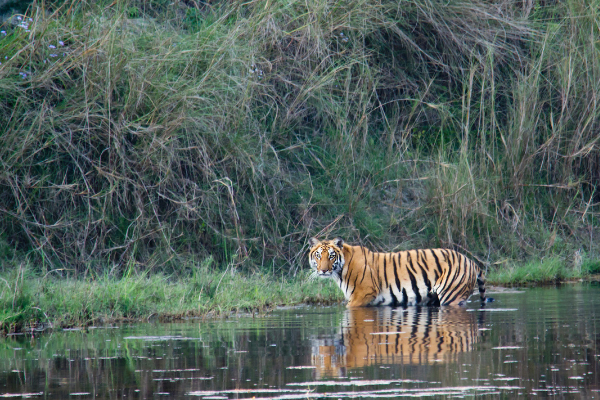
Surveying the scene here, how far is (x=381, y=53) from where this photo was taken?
14.0 m

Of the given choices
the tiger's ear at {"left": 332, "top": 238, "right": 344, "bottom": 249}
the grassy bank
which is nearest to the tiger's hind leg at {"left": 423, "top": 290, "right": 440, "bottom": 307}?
the tiger's ear at {"left": 332, "top": 238, "right": 344, "bottom": 249}

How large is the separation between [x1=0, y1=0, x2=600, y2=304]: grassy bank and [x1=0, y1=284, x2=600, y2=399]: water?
9.87 ft

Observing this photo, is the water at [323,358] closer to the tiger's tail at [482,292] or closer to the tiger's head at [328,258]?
the tiger's tail at [482,292]

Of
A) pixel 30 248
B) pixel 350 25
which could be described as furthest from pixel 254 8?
pixel 30 248

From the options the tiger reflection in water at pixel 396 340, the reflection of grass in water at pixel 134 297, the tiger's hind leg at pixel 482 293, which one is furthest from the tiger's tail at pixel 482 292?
the reflection of grass in water at pixel 134 297

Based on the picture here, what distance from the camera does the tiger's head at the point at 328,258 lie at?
920 cm

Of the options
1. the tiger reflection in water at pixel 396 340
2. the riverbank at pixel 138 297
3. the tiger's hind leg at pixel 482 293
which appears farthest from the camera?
the tiger's hind leg at pixel 482 293

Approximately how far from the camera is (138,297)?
26.0ft

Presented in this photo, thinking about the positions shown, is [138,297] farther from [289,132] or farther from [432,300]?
[289,132]

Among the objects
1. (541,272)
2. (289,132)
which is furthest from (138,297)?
(541,272)

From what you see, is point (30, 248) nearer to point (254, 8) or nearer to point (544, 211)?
point (254, 8)

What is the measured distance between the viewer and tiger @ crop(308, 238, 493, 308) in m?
9.11

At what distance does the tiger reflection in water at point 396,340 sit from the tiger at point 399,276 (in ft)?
2.80

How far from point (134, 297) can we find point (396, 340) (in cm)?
293
